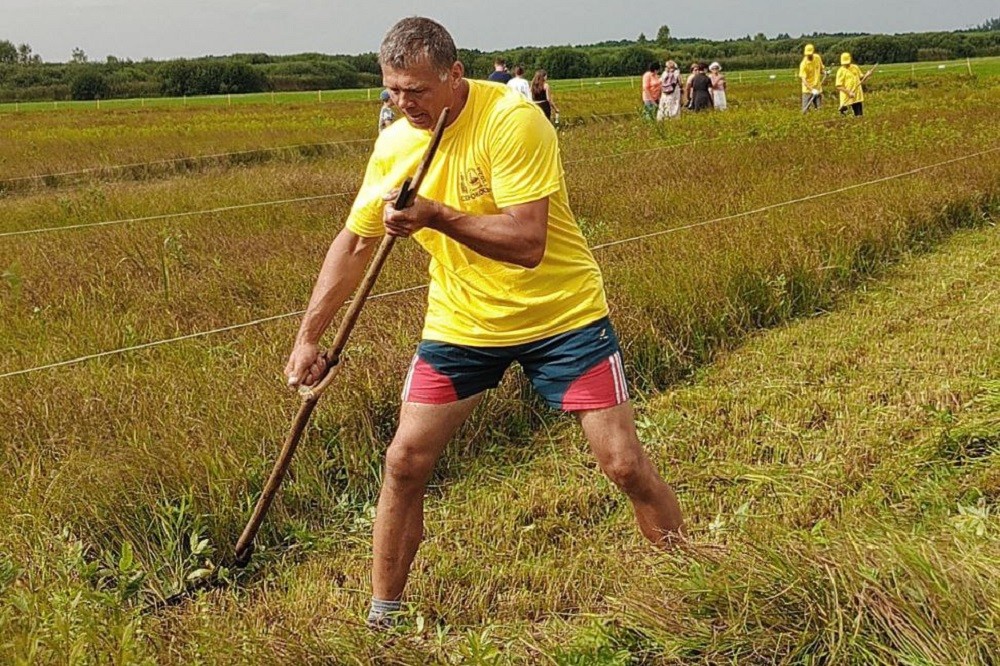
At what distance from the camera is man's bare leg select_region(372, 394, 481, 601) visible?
3236 millimetres

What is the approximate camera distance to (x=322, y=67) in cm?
7925

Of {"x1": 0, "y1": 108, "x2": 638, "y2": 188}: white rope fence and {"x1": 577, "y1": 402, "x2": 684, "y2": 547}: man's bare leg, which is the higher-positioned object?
{"x1": 577, "y1": 402, "x2": 684, "y2": 547}: man's bare leg

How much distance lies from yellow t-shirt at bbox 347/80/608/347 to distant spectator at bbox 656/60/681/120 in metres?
17.7

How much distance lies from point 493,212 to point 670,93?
59.7 feet

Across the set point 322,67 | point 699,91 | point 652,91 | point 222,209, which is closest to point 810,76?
point 699,91

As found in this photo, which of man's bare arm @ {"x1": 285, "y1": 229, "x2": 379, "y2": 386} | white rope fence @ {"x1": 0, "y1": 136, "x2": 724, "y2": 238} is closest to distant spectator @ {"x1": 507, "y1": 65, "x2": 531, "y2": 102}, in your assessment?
white rope fence @ {"x1": 0, "y1": 136, "x2": 724, "y2": 238}

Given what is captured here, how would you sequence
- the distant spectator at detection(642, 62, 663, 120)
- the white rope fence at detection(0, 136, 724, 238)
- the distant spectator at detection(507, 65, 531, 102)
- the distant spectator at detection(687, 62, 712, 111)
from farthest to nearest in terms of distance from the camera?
the distant spectator at detection(687, 62, 712, 111) < the distant spectator at detection(642, 62, 663, 120) < the distant spectator at detection(507, 65, 531, 102) < the white rope fence at detection(0, 136, 724, 238)

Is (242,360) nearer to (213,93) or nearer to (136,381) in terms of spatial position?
(136,381)

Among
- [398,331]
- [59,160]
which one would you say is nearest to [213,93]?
[59,160]

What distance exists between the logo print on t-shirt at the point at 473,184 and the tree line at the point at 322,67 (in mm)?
55427

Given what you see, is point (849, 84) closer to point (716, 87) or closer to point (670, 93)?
point (670, 93)

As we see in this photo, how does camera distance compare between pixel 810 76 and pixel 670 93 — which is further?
pixel 670 93

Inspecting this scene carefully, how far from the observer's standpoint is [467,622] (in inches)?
138

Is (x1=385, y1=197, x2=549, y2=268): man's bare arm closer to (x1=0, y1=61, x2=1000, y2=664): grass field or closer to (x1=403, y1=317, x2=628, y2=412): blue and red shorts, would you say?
(x1=403, y1=317, x2=628, y2=412): blue and red shorts
